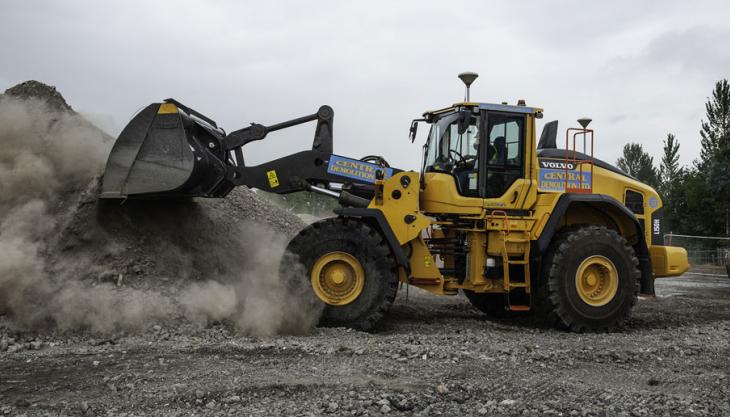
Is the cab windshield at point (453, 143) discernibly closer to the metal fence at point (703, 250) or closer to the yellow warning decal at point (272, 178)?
the yellow warning decal at point (272, 178)

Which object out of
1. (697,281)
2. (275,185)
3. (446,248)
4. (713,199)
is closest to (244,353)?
(275,185)

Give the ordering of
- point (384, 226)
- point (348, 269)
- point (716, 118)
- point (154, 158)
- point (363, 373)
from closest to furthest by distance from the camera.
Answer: point (363, 373)
point (154, 158)
point (348, 269)
point (384, 226)
point (716, 118)

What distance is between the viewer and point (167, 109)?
7.64 metres

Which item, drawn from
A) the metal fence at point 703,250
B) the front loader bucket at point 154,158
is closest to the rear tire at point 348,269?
the front loader bucket at point 154,158

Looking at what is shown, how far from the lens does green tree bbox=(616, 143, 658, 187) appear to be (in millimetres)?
63906

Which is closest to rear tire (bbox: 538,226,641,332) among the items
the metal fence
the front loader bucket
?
the front loader bucket

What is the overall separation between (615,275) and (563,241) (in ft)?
2.59

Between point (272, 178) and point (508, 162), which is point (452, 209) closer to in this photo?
point (508, 162)

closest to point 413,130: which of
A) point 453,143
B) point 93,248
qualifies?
point 453,143

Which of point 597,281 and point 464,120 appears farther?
point 597,281

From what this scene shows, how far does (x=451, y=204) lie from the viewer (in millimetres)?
8531

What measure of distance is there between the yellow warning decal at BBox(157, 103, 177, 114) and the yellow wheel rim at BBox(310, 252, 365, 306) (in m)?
2.34

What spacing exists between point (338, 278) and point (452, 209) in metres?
1.79

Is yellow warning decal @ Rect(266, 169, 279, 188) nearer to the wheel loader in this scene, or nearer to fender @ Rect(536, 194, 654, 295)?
the wheel loader
